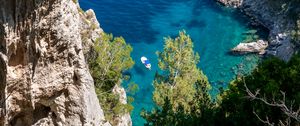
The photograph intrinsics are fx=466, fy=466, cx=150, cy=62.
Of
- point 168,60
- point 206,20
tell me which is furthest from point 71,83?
point 206,20

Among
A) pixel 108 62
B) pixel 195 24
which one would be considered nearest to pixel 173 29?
pixel 195 24

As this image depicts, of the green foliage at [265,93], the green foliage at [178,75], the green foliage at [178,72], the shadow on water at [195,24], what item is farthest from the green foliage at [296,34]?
the green foliage at [265,93]

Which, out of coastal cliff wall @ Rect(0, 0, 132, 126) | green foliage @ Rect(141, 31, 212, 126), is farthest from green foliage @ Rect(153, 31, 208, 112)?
coastal cliff wall @ Rect(0, 0, 132, 126)

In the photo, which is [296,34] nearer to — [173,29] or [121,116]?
[173,29]

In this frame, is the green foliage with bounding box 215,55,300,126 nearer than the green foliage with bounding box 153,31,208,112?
Yes

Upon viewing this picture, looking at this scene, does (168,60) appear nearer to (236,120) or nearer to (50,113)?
(236,120)

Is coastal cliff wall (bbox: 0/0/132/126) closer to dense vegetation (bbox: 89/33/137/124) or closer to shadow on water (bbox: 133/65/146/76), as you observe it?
dense vegetation (bbox: 89/33/137/124)
